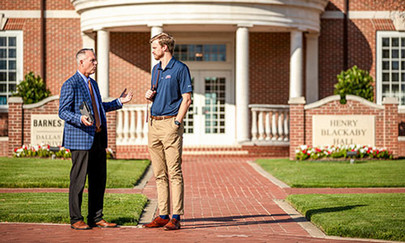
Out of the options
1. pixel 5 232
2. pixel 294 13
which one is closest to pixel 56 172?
pixel 5 232

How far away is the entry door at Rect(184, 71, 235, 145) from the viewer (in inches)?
856

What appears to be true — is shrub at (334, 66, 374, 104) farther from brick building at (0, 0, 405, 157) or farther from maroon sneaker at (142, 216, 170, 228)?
maroon sneaker at (142, 216, 170, 228)

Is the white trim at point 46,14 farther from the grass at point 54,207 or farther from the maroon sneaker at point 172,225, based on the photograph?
the maroon sneaker at point 172,225

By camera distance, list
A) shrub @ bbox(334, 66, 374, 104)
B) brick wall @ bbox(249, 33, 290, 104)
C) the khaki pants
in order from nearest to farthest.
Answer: the khaki pants
shrub @ bbox(334, 66, 374, 104)
brick wall @ bbox(249, 33, 290, 104)

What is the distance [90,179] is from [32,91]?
13.2 metres

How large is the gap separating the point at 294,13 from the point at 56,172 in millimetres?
9509

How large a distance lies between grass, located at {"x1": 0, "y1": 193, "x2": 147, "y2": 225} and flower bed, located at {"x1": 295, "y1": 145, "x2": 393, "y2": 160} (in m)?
7.69

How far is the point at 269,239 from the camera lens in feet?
23.5

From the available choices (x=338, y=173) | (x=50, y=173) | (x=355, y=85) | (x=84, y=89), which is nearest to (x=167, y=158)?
(x=84, y=89)

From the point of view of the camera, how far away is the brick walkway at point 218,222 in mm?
7113

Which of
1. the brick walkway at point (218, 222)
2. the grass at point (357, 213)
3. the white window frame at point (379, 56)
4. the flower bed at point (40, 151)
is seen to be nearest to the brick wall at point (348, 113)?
the brick walkway at point (218, 222)

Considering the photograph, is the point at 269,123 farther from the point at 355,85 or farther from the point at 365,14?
the point at 365,14

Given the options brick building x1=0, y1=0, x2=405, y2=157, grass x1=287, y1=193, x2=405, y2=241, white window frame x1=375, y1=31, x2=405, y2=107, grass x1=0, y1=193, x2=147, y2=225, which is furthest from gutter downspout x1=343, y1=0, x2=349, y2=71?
grass x1=0, y1=193, x2=147, y2=225

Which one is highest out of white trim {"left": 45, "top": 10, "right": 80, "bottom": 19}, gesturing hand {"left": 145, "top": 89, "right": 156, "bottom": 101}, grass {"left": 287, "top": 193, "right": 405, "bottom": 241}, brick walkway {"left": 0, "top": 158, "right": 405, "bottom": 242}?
white trim {"left": 45, "top": 10, "right": 80, "bottom": 19}
